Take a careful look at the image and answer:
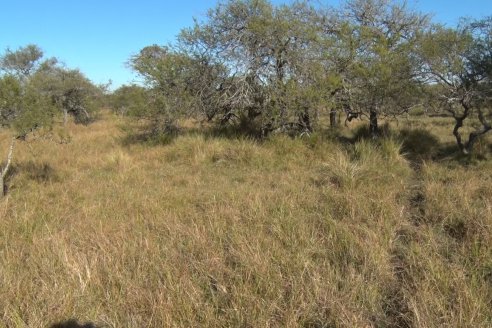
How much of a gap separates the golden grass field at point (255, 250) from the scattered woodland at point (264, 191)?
0.02 m

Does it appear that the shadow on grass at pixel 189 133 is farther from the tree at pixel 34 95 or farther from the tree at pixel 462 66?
the tree at pixel 462 66

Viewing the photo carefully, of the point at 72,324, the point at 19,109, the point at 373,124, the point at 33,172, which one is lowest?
the point at 72,324

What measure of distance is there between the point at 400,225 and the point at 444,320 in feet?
6.00

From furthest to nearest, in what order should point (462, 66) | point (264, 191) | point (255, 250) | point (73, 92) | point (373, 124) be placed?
1. point (73, 92)
2. point (373, 124)
3. point (462, 66)
4. point (264, 191)
5. point (255, 250)

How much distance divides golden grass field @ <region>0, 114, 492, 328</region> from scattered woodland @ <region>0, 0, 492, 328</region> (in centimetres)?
2

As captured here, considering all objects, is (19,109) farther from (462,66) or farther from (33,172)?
(462,66)

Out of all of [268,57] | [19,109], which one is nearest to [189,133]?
[268,57]

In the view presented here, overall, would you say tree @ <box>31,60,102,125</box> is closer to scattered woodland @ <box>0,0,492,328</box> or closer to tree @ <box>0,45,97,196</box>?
tree @ <box>0,45,97,196</box>

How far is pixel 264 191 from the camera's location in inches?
252

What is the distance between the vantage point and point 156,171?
8.67m

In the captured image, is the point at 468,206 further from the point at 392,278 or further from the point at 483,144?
the point at 483,144

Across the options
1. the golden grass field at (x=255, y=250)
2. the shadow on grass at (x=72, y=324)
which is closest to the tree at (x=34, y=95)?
the golden grass field at (x=255, y=250)

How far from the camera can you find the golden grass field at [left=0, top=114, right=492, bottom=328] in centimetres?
297

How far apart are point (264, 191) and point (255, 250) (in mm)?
2559
